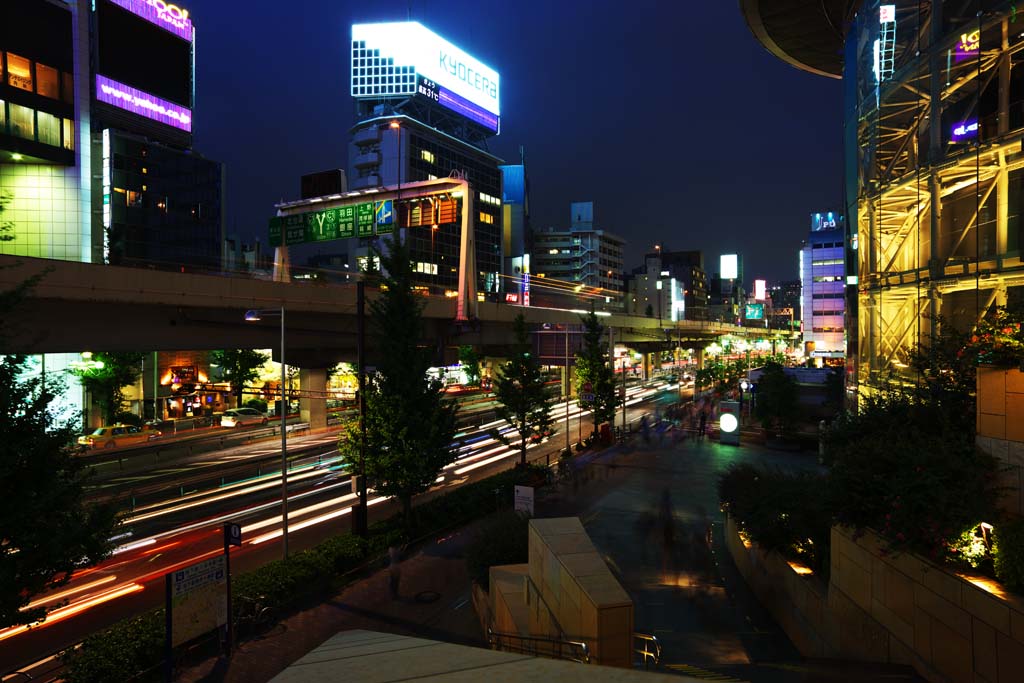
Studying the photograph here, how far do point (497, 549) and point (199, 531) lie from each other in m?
12.0

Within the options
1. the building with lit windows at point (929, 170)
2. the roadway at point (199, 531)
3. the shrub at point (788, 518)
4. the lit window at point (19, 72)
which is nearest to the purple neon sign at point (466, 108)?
the lit window at point (19, 72)

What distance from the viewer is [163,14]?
58250mm

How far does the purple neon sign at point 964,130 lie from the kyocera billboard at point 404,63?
82.2 m

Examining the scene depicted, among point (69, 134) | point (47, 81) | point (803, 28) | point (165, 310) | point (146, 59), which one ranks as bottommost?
point (165, 310)

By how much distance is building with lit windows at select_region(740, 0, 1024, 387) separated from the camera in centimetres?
1499

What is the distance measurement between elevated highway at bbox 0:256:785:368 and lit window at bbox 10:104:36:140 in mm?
29136

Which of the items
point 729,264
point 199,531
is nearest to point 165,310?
point 199,531

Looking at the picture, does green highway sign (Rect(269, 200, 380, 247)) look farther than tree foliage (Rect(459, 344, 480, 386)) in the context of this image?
No

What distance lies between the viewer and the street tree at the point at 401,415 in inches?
714

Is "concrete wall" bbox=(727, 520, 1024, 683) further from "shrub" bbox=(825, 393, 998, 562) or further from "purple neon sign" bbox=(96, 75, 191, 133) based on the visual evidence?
"purple neon sign" bbox=(96, 75, 191, 133)

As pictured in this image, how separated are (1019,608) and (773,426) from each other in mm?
32891

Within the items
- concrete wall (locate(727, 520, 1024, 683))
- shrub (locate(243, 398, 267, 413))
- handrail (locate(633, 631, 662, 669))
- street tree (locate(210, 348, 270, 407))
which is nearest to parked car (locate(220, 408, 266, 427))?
shrub (locate(243, 398, 267, 413))

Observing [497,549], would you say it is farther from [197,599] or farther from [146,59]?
[146,59]

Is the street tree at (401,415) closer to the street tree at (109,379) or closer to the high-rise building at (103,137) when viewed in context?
the high-rise building at (103,137)
